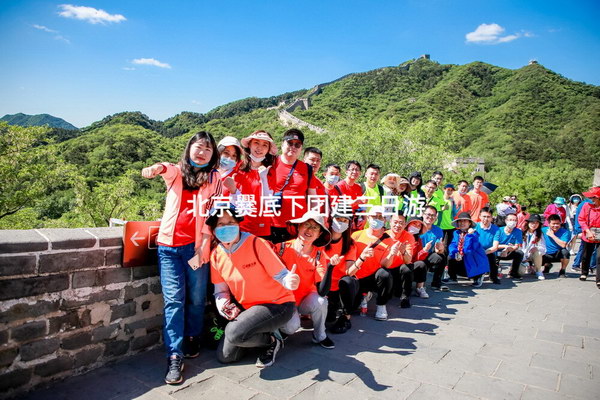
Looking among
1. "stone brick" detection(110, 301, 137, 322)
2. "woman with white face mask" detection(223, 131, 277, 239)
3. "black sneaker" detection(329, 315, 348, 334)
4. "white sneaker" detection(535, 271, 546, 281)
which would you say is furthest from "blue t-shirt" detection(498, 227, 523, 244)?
"stone brick" detection(110, 301, 137, 322)

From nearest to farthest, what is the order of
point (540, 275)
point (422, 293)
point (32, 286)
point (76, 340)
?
point (32, 286) < point (76, 340) < point (422, 293) < point (540, 275)

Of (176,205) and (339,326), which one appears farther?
(339,326)

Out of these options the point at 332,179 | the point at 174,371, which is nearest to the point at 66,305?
the point at 174,371

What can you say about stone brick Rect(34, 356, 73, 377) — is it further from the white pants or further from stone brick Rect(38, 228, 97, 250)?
the white pants

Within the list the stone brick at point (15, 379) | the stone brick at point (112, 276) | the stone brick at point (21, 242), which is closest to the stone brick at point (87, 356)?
the stone brick at point (15, 379)

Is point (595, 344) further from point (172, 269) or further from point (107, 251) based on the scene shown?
point (107, 251)

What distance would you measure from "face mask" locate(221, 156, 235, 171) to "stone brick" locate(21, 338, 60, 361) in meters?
1.96

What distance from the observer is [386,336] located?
3.92 meters

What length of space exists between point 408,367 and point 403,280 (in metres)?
1.99

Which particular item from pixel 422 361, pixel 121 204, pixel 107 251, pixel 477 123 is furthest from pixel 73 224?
pixel 477 123

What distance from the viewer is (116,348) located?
314 cm

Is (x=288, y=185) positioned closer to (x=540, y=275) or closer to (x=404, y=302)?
(x=404, y=302)

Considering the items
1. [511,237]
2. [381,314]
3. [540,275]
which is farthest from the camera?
[540,275]

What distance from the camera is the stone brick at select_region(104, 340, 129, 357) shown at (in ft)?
10.1
